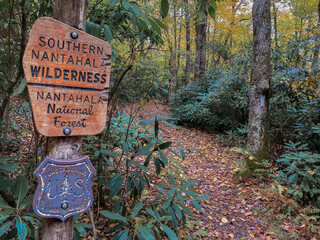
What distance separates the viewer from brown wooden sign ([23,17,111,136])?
3.33ft

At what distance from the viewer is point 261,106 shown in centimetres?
411

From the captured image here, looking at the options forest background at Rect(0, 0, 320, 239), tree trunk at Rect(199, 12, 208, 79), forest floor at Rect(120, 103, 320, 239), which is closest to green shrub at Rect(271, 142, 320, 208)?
forest background at Rect(0, 0, 320, 239)

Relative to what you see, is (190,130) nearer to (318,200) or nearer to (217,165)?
(217,165)

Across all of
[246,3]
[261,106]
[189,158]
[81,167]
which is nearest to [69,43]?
[81,167]

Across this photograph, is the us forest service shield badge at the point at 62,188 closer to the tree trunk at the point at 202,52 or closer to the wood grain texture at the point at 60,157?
the wood grain texture at the point at 60,157

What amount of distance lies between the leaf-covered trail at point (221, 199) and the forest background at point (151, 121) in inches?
11.6

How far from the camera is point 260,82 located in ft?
13.4

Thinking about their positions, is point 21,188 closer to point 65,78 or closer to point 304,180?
point 65,78

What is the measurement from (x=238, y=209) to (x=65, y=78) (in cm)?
333

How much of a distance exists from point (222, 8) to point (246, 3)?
2.72 m

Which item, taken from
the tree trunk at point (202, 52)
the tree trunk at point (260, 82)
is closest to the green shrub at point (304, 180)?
the tree trunk at point (260, 82)

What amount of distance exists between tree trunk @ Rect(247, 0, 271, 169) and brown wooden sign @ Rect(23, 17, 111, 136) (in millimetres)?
3697

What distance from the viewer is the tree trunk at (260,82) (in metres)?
4.05

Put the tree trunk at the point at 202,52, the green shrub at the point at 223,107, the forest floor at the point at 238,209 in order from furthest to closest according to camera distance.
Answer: the tree trunk at the point at 202,52, the green shrub at the point at 223,107, the forest floor at the point at 238,209
